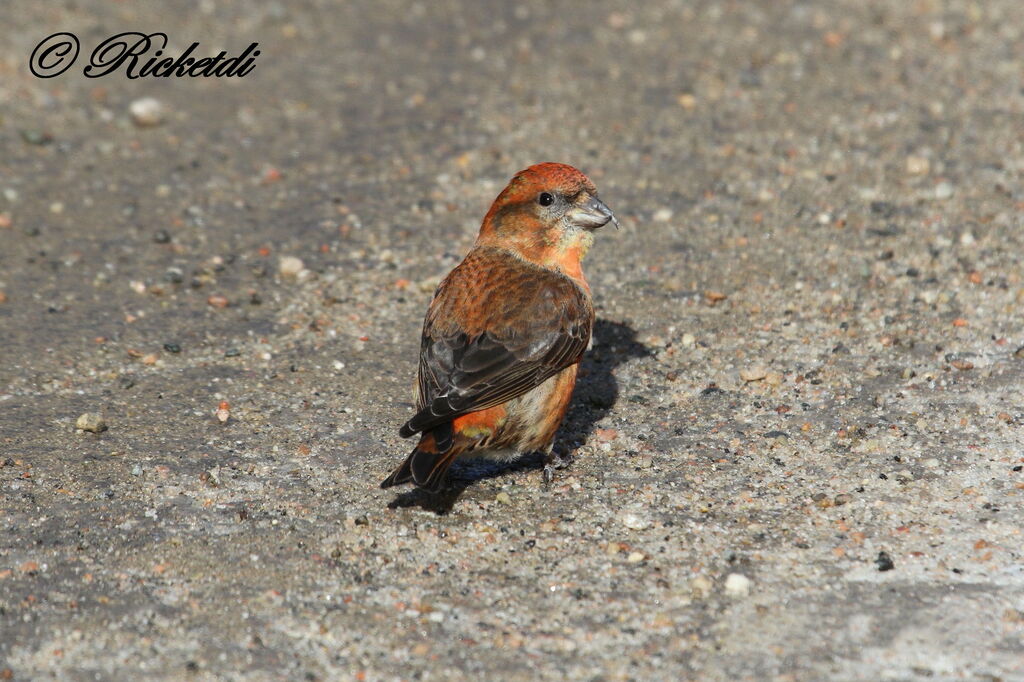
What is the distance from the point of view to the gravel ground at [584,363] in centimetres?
421

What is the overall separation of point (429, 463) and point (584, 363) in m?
1.76

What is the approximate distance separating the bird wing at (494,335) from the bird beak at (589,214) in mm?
260

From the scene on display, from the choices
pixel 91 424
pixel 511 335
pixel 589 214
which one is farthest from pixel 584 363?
pixel 91 424

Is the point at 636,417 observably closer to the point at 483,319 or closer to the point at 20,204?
the point at 483,319

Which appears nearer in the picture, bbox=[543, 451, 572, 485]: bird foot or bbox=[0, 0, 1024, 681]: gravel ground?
bbox=[0, 0, 1024, 681]: gravel ground

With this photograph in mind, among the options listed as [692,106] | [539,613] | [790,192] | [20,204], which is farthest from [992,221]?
[20,204]

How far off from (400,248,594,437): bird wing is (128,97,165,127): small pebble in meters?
4.13

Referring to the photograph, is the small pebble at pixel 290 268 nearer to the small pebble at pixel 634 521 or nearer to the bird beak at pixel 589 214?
the bird beak at pixel 589 214

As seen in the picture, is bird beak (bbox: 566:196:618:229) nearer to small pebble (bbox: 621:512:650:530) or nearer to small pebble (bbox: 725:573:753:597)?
small pebble (bbox: 621:512:650:530)

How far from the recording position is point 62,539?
184 inches

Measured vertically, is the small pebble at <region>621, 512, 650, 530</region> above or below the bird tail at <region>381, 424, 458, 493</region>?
below

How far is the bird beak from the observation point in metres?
5.48

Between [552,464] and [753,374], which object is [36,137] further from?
[753,374]

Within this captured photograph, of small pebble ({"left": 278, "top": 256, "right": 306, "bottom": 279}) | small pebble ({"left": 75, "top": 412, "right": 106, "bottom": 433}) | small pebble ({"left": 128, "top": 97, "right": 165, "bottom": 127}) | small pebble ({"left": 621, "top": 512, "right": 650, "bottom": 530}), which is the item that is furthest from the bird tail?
small pebble ({"left": 128, "top": 97, "right": 165, "bottom": 127})
